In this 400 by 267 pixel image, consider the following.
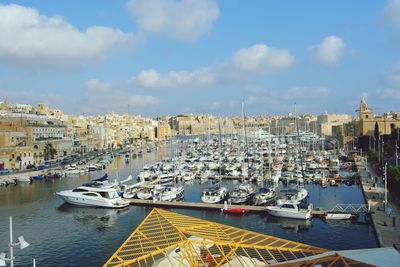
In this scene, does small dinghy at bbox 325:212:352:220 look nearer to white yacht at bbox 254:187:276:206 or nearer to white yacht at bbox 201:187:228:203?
white yacht at bbox 254:187:276:206

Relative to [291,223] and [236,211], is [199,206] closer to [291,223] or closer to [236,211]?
[236,211]

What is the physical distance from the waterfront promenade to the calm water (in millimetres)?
687

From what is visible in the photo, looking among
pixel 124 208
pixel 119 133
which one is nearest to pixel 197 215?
pixel 124 208

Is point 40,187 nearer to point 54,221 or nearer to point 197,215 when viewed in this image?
point 54,221

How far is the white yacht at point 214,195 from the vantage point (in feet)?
83.6

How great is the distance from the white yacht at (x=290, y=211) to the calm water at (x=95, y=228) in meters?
0.30

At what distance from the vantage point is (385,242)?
51.8ft

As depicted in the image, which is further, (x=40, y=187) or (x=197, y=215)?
(x=40, y=187)

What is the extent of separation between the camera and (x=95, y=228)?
826 inches

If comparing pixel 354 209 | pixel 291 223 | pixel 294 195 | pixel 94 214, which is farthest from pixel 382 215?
pixel 94 214

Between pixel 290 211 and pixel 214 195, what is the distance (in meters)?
6.19

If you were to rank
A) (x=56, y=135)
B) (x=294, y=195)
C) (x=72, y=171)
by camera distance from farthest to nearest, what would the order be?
(x=56, y=135)
(x=72, y=171)
(x=294, y=195)

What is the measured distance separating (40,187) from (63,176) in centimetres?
695

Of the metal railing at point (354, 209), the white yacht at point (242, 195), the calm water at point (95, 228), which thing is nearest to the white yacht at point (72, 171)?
the calm water at point (95, 228)
